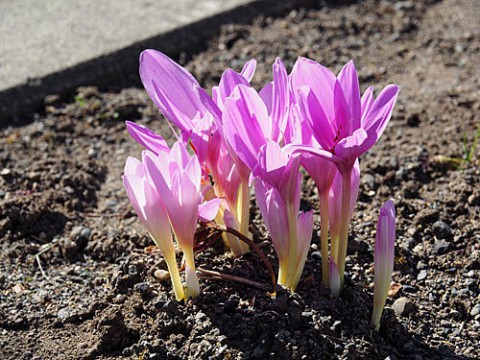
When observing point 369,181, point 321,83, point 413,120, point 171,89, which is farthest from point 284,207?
point 413,120

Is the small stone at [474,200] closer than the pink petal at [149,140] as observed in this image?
No

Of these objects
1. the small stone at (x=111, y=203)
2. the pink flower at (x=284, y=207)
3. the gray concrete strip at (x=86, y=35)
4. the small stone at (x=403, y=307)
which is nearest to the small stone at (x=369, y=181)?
the small stone at (x=403, y=307)

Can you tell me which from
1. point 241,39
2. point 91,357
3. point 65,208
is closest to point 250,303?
point 91,357

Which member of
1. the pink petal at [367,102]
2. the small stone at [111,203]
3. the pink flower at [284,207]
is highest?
the pink petal at [367,102]

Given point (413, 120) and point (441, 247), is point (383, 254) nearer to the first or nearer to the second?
point (441, 247)

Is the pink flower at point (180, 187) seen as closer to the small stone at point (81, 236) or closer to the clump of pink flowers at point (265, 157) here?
the clump of pink flowers at point (265, 157)

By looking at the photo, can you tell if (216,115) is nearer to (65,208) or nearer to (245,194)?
(245,194)
